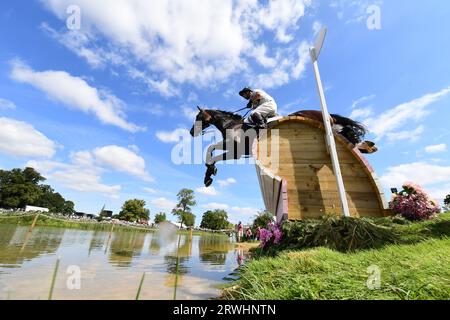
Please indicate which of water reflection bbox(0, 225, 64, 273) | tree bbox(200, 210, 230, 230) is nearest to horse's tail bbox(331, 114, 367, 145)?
water reflection bbox(0, 225, 64, 273)

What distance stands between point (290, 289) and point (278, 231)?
129 inches

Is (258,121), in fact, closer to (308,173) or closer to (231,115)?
(231,115)

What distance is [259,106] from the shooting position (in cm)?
688

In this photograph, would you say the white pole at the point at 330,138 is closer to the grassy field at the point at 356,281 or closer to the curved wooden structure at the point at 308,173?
the curved wooden structure at the point at 308,173

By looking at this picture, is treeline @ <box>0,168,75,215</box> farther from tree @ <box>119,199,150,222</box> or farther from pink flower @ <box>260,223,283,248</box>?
pink flower @ <box>260,223,283,248</box>

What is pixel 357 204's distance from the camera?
5.90 metres

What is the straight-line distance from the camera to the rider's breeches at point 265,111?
671 centimetres

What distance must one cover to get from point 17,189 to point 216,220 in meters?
55.6

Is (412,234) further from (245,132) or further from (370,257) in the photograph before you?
(245,132)

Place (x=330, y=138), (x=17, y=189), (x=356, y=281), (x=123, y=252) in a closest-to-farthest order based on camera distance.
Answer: (x=356, y=281) → (x=330, y=138) → (x=123, y=252) → (x=17, y=189)

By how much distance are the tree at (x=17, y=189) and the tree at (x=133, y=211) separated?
869 inches

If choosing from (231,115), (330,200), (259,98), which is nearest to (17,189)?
(231,115)

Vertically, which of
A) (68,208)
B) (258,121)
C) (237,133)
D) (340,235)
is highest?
(68,208)
